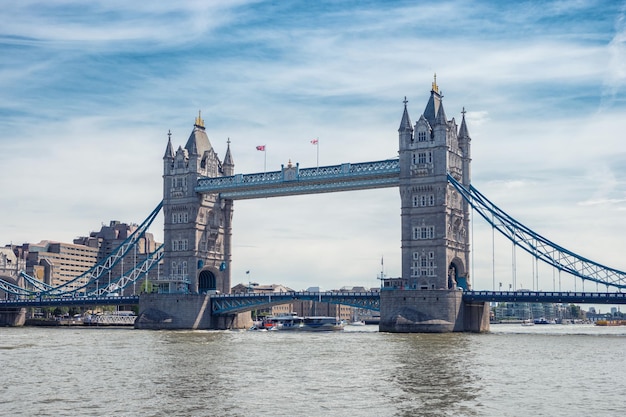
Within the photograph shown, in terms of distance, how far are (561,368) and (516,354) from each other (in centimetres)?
1212

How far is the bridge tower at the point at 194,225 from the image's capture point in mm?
136000

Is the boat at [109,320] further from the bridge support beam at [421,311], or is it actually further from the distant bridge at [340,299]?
the bridge support beam at [421,311]

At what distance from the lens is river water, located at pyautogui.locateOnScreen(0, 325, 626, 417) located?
37375 mm

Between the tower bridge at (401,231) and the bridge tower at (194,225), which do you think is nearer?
the tower bridge at (401,231)

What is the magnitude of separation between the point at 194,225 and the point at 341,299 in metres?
30.3

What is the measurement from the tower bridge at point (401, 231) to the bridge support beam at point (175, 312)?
0.15 m

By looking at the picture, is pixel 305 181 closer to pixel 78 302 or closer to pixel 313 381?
pixel 78 302

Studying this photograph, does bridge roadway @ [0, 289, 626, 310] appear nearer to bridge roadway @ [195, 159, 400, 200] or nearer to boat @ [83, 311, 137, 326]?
bridge roadway @ [195, 159, 400, 200]

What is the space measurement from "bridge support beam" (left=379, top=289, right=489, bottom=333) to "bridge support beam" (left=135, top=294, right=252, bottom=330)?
32.7 meters


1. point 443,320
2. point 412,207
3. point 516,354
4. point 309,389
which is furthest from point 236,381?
point 412,207

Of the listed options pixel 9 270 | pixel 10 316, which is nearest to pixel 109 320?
pixel 10 316

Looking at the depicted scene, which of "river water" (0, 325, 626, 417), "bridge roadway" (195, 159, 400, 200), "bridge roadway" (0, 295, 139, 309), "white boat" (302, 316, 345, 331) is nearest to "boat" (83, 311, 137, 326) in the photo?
"bridge roadway" (0, 295, 139, 309)

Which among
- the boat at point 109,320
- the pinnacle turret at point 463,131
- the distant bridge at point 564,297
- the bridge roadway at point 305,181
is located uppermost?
the pinnacle turret at point 463,131

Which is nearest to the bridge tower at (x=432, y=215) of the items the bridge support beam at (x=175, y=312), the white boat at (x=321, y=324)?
the white boat at (x=321, y=324)
